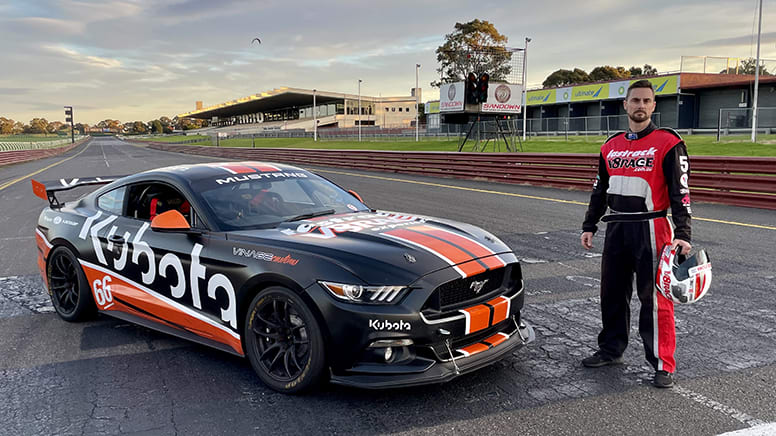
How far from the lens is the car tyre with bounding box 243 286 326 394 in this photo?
3.30 m

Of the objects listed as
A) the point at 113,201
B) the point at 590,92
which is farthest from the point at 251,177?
the point at 590,92

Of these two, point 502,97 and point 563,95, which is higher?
point 563,95

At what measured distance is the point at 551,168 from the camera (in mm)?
16484

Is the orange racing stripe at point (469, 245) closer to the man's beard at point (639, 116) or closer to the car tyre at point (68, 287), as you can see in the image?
the man's beard at point (639, 116)

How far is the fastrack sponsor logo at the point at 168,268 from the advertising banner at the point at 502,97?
2322cm

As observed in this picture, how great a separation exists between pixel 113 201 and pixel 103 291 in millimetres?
803

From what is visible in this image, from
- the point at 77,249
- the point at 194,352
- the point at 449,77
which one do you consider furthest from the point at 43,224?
the point at 449,77

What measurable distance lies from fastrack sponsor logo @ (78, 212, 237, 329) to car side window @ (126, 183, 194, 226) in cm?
19

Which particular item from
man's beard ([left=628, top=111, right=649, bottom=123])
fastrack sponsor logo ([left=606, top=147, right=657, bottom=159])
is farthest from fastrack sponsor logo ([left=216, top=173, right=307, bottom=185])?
man's beard ([left=628, top=111, right=649, bottom=123])

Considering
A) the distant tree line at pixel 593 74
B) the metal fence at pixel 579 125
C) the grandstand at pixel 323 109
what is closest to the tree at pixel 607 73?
the distant tree line at pixel 593 74

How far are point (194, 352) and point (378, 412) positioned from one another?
1752mm

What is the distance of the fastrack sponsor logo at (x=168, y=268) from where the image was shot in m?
3.78

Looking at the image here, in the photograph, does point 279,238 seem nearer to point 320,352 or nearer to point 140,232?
point 320,352

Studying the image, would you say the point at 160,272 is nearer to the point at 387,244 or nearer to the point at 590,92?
the point at 387,244
